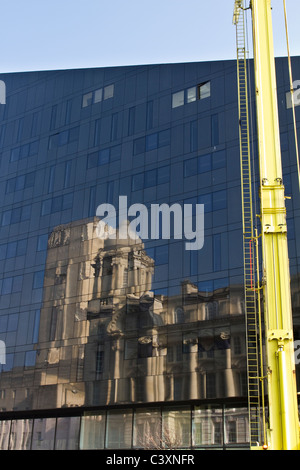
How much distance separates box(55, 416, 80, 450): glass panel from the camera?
4738 centimetres

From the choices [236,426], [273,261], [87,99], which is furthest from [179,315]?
[87,99]

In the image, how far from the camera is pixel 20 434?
5047cm

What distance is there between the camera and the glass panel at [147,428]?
4328cm

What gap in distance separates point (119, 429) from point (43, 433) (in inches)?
325

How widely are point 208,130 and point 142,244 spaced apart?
12.0 metres

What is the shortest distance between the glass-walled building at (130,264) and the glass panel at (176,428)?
0.35 feet

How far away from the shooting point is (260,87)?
23.7m

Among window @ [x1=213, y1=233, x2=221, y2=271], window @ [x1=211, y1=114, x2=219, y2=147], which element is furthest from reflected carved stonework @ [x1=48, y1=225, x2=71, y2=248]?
window @ [x1=211, y1=114, x2=219, y2=147]

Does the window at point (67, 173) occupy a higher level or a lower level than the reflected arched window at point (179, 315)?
higher

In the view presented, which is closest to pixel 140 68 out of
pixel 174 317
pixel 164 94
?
pixel 164 94

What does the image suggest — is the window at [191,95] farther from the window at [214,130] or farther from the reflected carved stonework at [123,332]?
the reflected carved stonework at [123,332]

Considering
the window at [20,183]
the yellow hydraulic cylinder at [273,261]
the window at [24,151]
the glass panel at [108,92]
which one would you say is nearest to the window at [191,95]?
the glass panel at [108,92]

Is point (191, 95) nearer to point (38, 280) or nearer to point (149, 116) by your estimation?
point (149, 116)

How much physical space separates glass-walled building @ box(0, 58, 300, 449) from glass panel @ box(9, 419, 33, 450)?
13 centimetres
